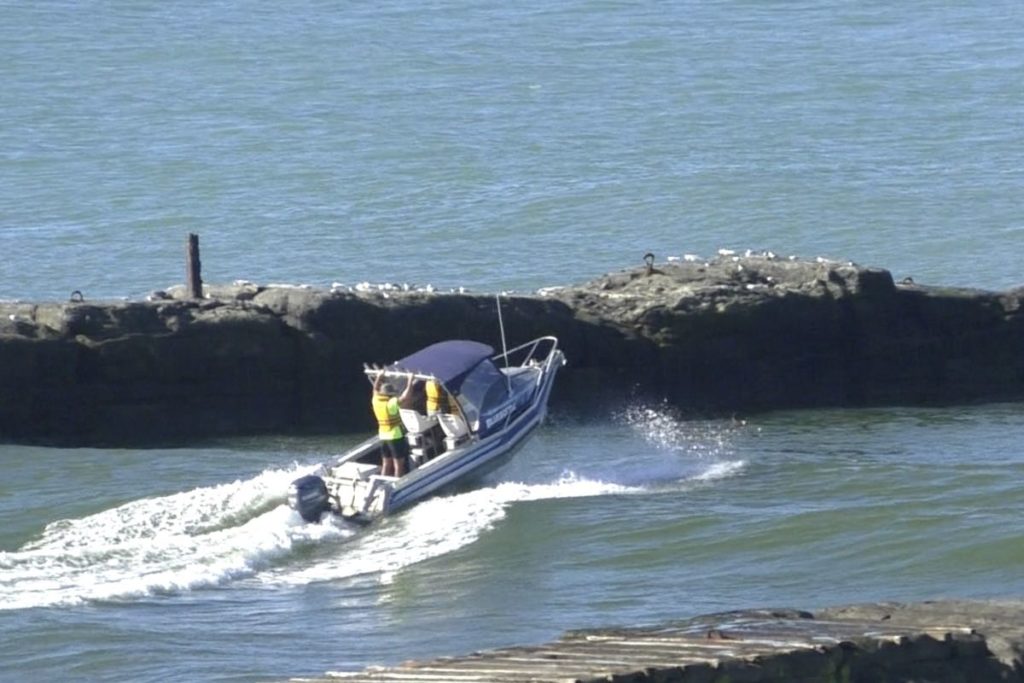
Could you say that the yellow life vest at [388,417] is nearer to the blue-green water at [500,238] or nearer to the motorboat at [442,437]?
the motorboat at [442,437]

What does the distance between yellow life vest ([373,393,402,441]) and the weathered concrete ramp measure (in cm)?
745

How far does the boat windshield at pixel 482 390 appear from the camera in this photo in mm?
20781

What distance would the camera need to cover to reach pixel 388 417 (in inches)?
786

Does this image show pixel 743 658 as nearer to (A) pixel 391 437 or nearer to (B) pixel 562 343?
(A) pixel 391 437

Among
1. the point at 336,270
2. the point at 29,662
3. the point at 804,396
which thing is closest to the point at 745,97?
the point at 336,270

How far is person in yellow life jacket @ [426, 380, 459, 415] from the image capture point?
2070 centimetres

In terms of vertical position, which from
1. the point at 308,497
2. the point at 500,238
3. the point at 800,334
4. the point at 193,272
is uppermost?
the point at 500,238

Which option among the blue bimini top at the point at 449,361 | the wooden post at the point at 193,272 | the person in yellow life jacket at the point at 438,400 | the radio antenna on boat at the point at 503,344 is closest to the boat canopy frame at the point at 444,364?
the blue bimini top at the point at 449,361

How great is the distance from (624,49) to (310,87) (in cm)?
880

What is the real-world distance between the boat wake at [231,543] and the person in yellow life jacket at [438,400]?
0.88 m

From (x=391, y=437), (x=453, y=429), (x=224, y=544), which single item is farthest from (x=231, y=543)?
(x=453, y=429)

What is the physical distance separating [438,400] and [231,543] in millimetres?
3520

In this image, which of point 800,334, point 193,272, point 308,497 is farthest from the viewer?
point 800,334

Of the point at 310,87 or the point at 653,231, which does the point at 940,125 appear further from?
the point at 310,87
